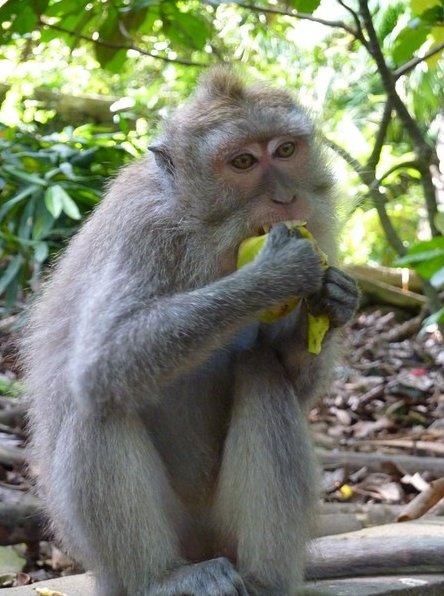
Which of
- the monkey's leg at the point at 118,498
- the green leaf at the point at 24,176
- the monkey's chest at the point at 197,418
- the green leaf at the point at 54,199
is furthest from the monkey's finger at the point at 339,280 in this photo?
the green leaf at the point at 24,176

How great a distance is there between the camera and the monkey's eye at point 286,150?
4.55m

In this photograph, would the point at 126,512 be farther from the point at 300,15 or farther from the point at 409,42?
the point at 409,42

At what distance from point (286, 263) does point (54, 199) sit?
4293 mm

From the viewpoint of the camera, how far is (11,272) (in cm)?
827

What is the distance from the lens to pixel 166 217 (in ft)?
14.9

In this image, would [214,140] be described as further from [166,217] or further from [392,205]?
[392,205]

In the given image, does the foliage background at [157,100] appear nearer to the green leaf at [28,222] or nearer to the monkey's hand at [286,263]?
the green leaf at [28,222]

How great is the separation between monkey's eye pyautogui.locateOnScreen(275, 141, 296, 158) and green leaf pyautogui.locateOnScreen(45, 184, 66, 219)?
363 cm

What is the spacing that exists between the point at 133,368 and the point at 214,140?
122cm

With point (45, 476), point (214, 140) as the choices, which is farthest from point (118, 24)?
point (45, 476)

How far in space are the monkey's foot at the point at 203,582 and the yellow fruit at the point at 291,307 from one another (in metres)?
1.12

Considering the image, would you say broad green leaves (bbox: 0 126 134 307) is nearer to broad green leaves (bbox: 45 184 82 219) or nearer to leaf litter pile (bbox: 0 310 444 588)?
broad green leaves (bbox: 45 184 82 219)

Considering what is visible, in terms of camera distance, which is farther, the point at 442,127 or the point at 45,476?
the point at 442,127

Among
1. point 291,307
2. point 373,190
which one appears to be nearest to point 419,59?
point 373,190
